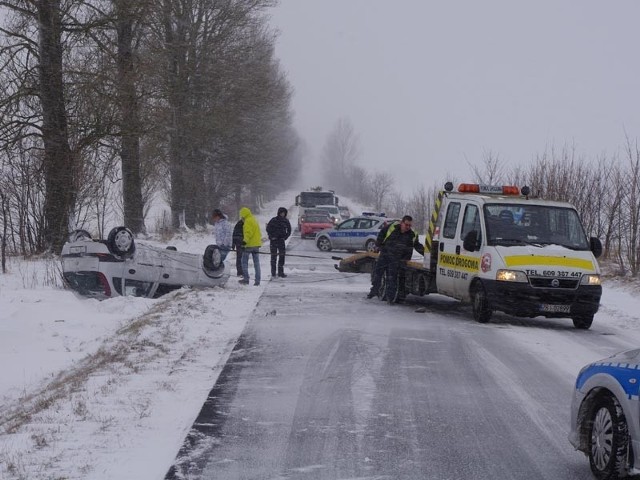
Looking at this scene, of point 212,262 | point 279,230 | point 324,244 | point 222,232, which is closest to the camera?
point 212,262

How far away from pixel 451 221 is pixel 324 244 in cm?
1915

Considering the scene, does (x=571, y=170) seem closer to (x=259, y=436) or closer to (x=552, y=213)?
(x=552, y=213)

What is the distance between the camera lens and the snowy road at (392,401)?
584 cm

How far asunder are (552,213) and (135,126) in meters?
13.2

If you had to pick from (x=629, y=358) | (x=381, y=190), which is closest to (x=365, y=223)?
(x=629, y=358)

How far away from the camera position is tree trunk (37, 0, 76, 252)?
21578mm

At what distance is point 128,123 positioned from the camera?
2289 cm

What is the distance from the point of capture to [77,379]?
27.8 ft

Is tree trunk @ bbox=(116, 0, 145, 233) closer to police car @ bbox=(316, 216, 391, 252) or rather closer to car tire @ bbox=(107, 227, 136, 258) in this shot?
police car @ bbox=(316, 216, 391, 252)

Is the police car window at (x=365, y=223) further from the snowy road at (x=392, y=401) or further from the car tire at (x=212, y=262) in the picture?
the snowy road at (x=392, y=401)

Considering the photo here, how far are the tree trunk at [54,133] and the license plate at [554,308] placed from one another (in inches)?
540

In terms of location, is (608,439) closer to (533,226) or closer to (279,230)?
(533,226)

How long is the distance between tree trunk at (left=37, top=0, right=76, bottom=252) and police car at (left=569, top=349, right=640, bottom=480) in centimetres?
1823

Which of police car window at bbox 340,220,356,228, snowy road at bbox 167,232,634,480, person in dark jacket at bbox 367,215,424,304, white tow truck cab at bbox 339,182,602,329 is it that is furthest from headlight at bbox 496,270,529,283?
police car window at bbox 340,220,356,228
